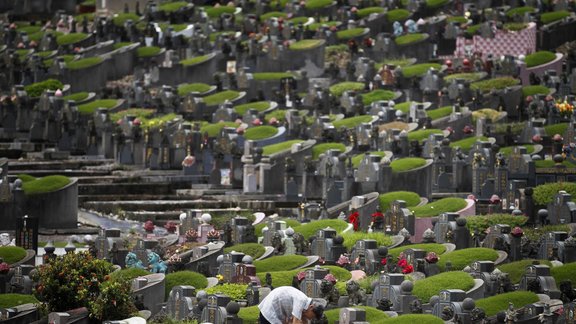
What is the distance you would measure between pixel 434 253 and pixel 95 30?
47024 mm

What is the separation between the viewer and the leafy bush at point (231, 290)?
1864 inches

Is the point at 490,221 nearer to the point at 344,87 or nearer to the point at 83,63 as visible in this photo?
the point at 344,87

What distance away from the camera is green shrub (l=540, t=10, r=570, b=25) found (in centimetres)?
9356

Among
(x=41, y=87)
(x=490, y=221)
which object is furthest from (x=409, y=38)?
(x=490, y=221)

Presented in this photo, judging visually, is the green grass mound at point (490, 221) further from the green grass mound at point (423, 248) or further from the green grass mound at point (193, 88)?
the green grass mound at point (193, 88)

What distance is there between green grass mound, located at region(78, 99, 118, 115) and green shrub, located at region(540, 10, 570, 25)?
805 inches

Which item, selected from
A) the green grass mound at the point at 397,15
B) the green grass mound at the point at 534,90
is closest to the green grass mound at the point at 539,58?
the green grass mound at the point at 534,90

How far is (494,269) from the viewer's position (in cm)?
5031

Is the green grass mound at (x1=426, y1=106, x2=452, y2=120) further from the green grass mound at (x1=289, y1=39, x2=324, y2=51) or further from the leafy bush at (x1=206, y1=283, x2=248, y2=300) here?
the leafy bush at (x1=206, y1=283, x2=248, y2=300)

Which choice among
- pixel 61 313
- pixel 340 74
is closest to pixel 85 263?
pixel 61 313

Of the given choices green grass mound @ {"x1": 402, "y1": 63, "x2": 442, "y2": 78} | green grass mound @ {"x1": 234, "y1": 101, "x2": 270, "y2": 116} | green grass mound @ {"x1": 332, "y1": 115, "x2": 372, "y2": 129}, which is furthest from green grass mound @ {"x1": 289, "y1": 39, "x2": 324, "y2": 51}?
green grass mound @ {"x1": 332, "y1": 115, "x2": 372, "y2": 129}

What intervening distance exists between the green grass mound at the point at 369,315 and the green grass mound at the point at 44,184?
66.7 feet

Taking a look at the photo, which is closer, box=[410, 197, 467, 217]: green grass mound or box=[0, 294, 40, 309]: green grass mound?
box=[0, 294, 40, 309]: green grass mound

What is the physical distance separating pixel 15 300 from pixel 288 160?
2390cm
